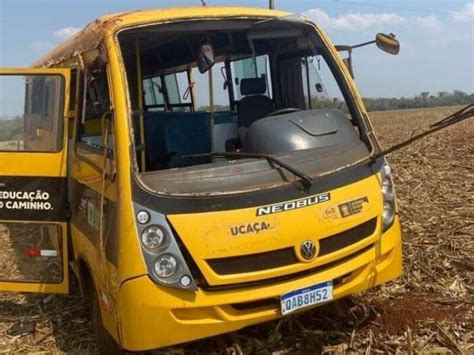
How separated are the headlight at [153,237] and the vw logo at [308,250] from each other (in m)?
0.85

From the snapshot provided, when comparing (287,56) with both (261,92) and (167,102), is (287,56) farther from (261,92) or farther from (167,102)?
(167,102)

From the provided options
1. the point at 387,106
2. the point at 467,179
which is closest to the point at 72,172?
the point at 467,179

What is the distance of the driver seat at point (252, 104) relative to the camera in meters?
5.34

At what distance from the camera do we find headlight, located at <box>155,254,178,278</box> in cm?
359

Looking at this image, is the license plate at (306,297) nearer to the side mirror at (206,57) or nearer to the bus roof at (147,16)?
the side mirror at (206,57)

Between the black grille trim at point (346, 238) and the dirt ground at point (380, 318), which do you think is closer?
the black grille trim at point (346, 238)

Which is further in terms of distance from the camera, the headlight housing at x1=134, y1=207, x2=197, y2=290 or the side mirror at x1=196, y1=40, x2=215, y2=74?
the side mirror at x1=196, y1=40, x2=215, y2=74

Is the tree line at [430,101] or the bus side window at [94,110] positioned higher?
the bus side window at [94,110]

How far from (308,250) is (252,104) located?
2017 millimetres

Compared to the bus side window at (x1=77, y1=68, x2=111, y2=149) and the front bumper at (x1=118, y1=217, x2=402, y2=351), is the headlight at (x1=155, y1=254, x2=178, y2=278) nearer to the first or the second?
the front bumper at (x1=118, y1=217, x2=402, y2=351)

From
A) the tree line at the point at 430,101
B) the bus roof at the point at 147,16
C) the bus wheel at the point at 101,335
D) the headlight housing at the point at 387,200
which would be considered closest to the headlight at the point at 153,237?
the bus wheel at the point at 101,335

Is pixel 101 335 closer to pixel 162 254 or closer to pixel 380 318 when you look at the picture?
pixel 162 254

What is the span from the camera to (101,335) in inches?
170

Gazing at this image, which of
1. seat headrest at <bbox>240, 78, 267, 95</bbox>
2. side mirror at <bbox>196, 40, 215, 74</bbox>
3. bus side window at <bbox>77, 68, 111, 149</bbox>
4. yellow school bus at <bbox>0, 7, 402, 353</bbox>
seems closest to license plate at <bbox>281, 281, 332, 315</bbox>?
yellow school bus at <bbox>0, 7, 402, 353</bbox>
